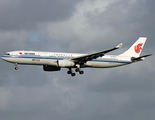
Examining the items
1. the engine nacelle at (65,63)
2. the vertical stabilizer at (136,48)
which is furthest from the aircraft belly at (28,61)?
the vertical stabilizer at (136,48)

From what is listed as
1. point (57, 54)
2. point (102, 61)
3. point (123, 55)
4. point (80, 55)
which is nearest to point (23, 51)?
point (57, 54)

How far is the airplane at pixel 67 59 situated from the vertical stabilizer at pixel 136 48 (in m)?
1.90

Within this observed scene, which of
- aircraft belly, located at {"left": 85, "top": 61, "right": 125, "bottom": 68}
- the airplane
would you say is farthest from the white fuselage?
aircraft belly, located at {"left": 85, "top": 61, "right": 125, "bottom": 68}

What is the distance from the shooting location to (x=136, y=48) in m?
80.2

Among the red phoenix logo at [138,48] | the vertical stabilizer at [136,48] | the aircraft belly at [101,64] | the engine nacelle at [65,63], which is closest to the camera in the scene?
the engine nacelle at [65,63]

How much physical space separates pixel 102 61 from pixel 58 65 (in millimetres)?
10363

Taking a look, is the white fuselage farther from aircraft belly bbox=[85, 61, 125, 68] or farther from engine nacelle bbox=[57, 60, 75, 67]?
aircraft belly bbox=[85, 61, 125, 68]

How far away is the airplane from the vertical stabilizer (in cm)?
190

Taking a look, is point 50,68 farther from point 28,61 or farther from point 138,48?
point 138,48

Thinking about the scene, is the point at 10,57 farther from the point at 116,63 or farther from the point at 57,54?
the point at 116,63

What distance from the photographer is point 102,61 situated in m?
73.8

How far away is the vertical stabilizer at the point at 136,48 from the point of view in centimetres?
7881

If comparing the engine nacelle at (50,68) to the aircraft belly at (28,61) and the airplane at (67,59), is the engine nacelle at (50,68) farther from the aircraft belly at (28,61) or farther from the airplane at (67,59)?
the aircraft belly at (28,61)

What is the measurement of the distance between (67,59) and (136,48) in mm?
18819
